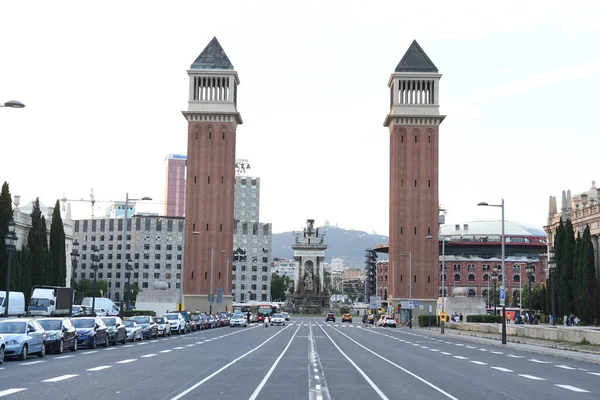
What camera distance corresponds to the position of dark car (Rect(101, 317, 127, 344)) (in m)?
39.8

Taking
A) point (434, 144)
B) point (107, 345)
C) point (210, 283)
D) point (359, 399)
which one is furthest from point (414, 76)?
point (359, 399)

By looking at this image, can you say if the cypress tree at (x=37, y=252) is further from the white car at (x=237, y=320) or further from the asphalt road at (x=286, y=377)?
the asphalt road at (x=286, y=377)

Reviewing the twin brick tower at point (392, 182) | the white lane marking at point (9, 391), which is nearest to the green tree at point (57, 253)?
the twin brick tower at point (392, 182)

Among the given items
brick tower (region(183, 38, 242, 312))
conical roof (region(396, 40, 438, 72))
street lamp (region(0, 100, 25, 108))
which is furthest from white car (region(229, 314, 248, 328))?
street lamp (region(0, 100, 25, 108))

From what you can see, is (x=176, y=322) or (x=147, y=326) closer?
(x=147, y=326)

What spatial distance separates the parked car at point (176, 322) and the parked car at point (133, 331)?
35.7 ft

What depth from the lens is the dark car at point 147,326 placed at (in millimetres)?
48453

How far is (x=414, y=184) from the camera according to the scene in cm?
11169

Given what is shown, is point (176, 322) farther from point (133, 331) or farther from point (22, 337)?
point (22, 337)

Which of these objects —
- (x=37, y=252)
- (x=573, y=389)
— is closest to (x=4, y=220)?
(x=37, y=252)

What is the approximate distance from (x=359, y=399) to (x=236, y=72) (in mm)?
104663

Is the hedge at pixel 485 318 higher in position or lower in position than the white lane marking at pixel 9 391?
lower

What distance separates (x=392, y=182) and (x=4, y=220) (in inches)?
2308

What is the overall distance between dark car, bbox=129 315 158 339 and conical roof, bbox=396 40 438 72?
74.0 metres
